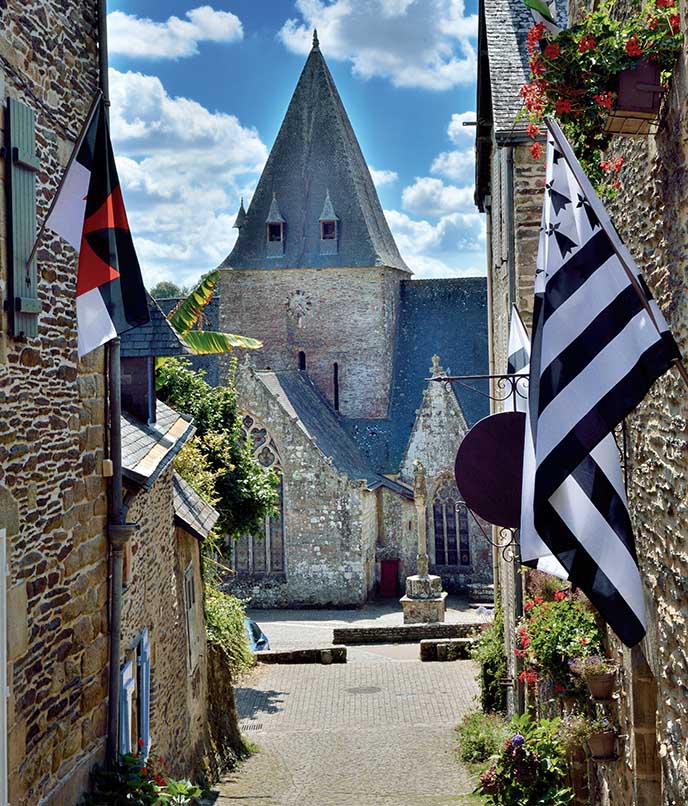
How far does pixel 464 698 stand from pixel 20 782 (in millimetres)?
13476

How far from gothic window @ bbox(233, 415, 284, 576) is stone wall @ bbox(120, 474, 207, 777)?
1623 centimetres

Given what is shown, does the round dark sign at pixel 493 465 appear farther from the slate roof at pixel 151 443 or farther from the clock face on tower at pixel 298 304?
the clock face on tower at pixel 298 304

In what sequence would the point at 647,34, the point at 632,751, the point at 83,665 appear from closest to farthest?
1. the point at 647,34
2. the point at 632,751
3. the point at 83,665

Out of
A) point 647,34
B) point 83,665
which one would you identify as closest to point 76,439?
point 83,665

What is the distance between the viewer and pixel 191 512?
1391cm

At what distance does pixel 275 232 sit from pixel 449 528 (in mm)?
12117

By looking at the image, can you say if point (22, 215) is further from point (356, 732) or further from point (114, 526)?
point (356, 732)

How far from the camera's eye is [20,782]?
6594mm

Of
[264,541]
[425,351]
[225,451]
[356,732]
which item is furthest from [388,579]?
[356,732]

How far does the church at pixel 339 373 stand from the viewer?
30.8 metres

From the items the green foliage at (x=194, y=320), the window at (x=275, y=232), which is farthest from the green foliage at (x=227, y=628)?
the window at (x=275, y=232)

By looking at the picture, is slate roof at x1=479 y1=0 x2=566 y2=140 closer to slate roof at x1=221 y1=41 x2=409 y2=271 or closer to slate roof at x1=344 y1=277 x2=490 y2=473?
slate roof at x1=344 y1=277 x2=490 y2=473

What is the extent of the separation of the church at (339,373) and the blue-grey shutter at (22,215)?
77.7ft

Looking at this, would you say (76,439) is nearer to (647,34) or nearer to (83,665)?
(83,665)
